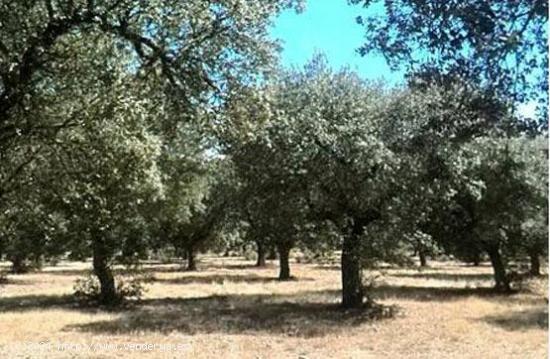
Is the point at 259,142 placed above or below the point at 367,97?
below

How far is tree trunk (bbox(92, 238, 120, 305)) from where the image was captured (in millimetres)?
26328

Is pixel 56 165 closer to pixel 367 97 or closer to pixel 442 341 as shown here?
pixel 442 341

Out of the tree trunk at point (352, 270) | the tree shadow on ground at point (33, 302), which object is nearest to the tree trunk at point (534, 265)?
the tree trunk at point (352, 270)

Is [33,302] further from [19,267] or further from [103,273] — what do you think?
[19,267]

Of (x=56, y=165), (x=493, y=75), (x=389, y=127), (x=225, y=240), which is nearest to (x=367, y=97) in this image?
(x=389, y=127)

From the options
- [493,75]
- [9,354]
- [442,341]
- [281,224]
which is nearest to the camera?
[493,75]

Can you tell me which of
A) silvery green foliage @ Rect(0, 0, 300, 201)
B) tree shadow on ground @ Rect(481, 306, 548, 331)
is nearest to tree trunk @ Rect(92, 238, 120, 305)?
tree shadow on ground @ Rect(481, 306, 548, 331)

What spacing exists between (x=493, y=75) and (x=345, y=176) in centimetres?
1454

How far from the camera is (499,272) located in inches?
1229

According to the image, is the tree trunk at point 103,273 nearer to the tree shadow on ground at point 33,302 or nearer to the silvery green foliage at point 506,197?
the tree shadow on ground at point 33,302

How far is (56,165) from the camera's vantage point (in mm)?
11898

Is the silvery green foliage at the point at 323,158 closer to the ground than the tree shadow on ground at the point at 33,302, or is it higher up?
higher up

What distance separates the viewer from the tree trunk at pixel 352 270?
22.2m

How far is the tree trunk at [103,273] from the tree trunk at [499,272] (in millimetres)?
16657
